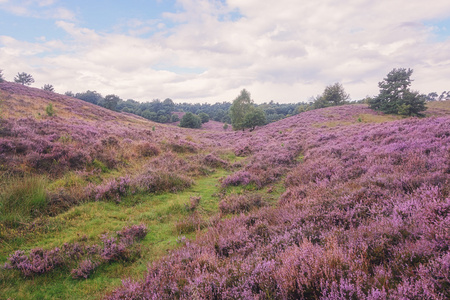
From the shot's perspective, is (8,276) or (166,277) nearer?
(166,277)

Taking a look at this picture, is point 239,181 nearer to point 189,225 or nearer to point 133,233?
point 189,225

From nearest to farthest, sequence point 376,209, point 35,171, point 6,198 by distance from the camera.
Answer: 1. point 376,209
2. point 6,198
3. point 35,171

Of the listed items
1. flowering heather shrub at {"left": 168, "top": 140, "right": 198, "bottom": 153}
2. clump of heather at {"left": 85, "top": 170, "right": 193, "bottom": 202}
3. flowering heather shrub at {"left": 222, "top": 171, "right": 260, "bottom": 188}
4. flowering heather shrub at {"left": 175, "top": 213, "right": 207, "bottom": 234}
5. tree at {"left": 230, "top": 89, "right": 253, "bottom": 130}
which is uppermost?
tree at {"left": 230, "top": 89, "right": 253, "bottom": 130}

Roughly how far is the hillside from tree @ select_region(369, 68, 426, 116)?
35.0 m

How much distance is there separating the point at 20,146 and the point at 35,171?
76.2 inches

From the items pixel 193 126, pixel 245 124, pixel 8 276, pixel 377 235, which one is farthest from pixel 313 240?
pixel 193 126

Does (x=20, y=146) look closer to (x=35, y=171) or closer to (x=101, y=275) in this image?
(x=35, y=171)

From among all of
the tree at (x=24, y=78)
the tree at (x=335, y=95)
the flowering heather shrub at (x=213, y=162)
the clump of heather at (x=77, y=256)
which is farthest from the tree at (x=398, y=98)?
the tree at (x=24, y=78)

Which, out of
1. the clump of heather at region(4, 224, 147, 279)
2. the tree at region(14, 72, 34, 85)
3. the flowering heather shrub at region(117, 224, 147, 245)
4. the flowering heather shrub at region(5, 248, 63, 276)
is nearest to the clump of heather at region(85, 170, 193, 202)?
the flowering heather shrub at region(117, 224, 147, 245)

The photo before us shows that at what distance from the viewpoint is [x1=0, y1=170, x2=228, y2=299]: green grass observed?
3.34 meters

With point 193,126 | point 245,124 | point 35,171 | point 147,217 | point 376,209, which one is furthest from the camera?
point 193,126

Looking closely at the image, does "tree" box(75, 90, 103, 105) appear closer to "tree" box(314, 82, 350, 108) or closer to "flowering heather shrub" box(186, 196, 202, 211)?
"tree" box(314, 82, 350, 108)

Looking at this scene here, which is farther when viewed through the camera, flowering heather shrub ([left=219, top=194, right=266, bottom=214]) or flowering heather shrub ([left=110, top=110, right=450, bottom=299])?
flowering heather shrub ([left=219, top=194, right=266, bottom=214])

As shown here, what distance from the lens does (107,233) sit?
4.70 m
